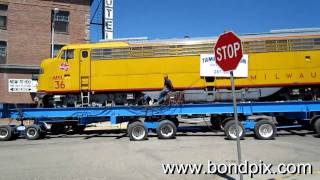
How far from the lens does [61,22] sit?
115 feet

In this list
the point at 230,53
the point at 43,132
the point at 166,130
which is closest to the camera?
the point at 230,53

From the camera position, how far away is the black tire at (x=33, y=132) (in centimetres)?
1870

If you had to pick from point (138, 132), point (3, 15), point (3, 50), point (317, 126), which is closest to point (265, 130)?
point (317, 126)

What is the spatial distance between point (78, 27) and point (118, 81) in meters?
17.6

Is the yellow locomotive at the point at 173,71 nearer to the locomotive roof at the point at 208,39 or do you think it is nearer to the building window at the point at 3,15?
the locomotive roof at the point at 208,39

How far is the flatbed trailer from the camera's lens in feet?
57.1

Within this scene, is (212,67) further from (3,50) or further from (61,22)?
(3,50)

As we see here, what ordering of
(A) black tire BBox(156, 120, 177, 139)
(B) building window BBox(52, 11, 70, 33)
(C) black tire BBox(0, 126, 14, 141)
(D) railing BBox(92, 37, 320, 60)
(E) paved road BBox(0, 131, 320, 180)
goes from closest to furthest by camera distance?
(E) paved road BBox(0, 131, 320, 180) → (A) black tire BBox(156, 120, 177, 139) → (D) railing BBox(92, 37, 320, 60) → (C) black tire BBox(0, 126, 14, 141) → (B) building window BBox(52, 11, 70, 33)

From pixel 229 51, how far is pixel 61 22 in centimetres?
2942

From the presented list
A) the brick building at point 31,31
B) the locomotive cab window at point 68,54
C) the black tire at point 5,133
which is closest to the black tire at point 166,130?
the locomotive cab window at point 68,54

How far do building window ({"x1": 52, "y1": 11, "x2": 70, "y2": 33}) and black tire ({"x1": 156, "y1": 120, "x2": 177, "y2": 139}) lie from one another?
66.6 feet

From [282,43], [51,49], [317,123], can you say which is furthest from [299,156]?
[51,49]

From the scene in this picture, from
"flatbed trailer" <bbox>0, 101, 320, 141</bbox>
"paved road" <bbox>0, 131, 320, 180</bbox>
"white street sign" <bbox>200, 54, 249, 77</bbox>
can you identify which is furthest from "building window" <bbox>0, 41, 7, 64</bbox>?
"white street sign" <bbox>200, 54, 249, 77</bbox>

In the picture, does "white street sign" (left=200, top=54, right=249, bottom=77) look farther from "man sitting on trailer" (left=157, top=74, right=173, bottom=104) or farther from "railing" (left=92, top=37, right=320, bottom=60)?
"man sitting on trailer" (left=157, top=74, right=173, bottom=104)
